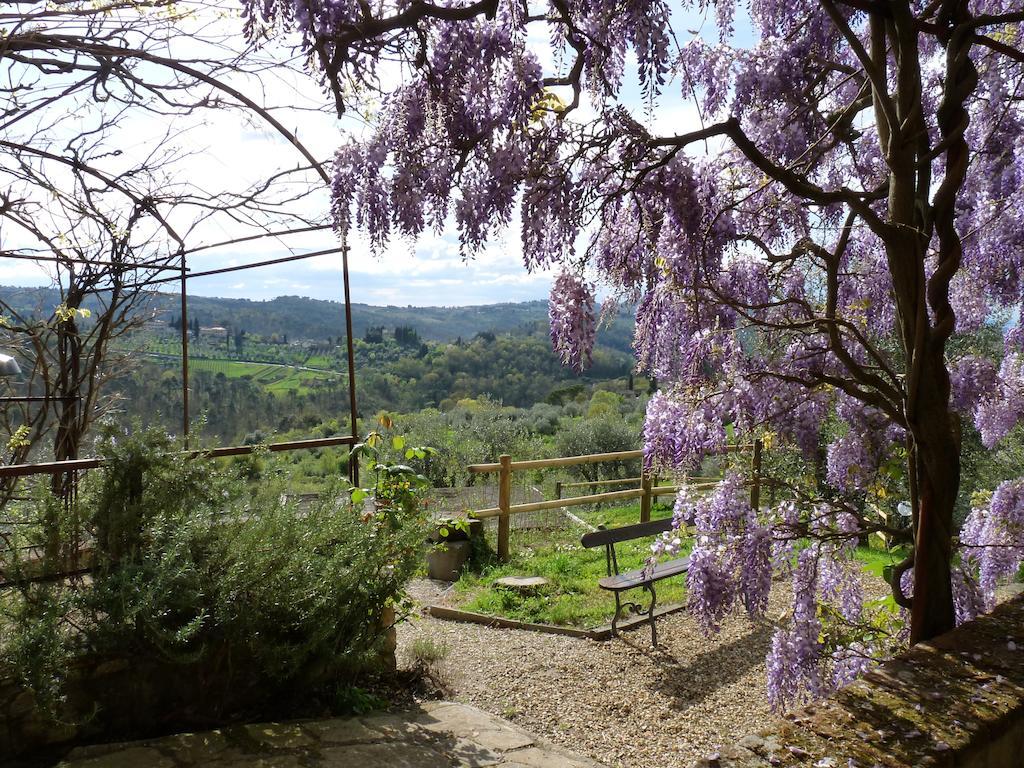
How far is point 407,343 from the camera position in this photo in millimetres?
25719

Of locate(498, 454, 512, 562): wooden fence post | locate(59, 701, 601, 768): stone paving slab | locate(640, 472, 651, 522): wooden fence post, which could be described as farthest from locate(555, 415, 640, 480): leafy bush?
locate(59, 701, 601, 768): stone paving slab

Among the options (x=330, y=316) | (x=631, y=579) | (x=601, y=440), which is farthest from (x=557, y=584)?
(x=330, y=316)

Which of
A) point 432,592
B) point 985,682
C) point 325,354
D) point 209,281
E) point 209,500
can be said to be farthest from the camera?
point 325,354

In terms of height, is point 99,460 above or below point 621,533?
above

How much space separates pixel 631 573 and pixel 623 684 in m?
0.89

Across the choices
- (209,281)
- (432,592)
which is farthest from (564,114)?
(432,592)

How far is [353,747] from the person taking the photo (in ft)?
9.35

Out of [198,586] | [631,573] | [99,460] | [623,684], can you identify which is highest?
[99,460]

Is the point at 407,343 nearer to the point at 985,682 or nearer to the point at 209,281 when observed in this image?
the point at 209,281

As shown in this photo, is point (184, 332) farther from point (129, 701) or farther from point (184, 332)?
point (129, 701)

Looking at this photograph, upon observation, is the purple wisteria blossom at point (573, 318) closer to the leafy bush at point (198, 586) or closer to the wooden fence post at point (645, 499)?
the leafy bush at point (198, 586)

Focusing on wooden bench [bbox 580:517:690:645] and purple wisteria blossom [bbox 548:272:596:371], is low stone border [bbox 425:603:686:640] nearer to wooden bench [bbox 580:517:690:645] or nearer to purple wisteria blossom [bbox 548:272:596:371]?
wooden bench [bbox 580:517:690:645]

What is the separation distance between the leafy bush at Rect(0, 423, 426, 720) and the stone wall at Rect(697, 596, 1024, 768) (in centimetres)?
197

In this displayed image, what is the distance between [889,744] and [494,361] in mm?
23565
